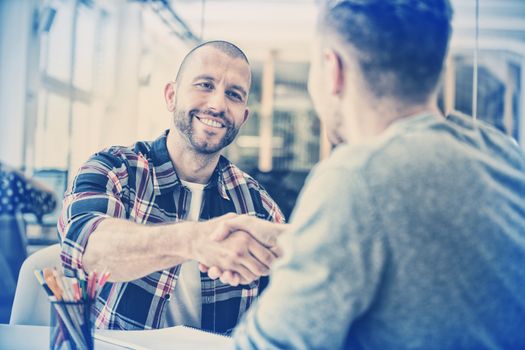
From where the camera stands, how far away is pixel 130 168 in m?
1.72

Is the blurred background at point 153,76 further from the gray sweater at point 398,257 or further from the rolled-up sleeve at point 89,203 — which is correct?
the rolled-up sleeve at point 89,203

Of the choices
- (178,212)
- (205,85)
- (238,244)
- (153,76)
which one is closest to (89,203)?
(178,212)

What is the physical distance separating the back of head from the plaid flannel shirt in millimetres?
926

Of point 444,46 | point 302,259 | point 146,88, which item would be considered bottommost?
point 302,259

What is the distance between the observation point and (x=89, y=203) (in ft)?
4.80

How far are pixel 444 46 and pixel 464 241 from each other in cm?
29

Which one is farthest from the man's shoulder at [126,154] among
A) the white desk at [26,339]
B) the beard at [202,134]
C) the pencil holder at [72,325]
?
the pencil holder at [72,325]

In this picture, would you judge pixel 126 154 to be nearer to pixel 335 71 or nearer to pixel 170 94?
pixel 170 94

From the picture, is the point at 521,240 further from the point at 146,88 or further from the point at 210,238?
the point at 146,88

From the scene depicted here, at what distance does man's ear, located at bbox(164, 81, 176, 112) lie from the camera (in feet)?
6.39

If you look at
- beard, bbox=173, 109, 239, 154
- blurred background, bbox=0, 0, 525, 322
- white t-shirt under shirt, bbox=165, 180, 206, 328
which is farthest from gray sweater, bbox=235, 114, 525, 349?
beard, bbox=173, 109, 239, 154

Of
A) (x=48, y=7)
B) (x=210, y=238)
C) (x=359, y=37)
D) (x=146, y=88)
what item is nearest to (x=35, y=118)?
(x=48, y=7)

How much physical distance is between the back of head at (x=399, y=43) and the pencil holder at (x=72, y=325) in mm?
658

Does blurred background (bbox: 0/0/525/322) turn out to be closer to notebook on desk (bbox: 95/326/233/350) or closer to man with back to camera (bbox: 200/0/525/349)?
man with back to camera (bbox: 200/0/525/349)
